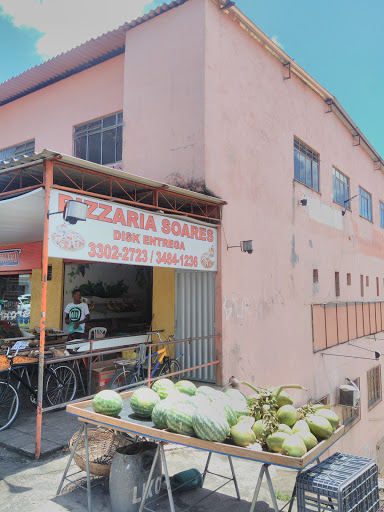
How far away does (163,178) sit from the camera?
30.5ft

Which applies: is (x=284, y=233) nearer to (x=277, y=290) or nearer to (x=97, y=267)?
(x=277, y=290)

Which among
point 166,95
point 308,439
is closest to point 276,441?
point 308,439

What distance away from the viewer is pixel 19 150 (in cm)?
1366

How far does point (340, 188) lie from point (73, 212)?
510 inches

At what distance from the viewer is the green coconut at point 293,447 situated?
2.95m

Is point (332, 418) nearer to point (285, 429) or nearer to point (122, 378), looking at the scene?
point (285, 429)

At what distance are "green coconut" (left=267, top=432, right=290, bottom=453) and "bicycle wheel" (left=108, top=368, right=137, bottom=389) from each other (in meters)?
4.85

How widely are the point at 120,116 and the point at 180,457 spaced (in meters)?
9.02

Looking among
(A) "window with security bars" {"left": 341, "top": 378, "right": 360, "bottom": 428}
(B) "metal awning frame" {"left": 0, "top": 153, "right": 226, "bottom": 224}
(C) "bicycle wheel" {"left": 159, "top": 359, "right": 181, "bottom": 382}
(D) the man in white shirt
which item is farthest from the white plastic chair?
(A) "window with security bars" {"left": 341, "top": 378, "right": 360, "bottom": 428}

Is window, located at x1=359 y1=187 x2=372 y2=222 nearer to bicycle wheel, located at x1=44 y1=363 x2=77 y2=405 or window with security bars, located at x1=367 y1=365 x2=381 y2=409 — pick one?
window with security bars, located at x1=367 y1=365 x2=381 y2=409

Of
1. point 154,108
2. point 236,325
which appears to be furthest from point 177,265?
point 154,108

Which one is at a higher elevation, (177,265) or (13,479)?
(177,265)

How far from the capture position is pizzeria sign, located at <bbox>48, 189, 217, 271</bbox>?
533cm

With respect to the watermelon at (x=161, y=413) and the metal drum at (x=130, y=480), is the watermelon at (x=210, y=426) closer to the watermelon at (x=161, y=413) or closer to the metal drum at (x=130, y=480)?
the watermelon at (x=161, y=413)
